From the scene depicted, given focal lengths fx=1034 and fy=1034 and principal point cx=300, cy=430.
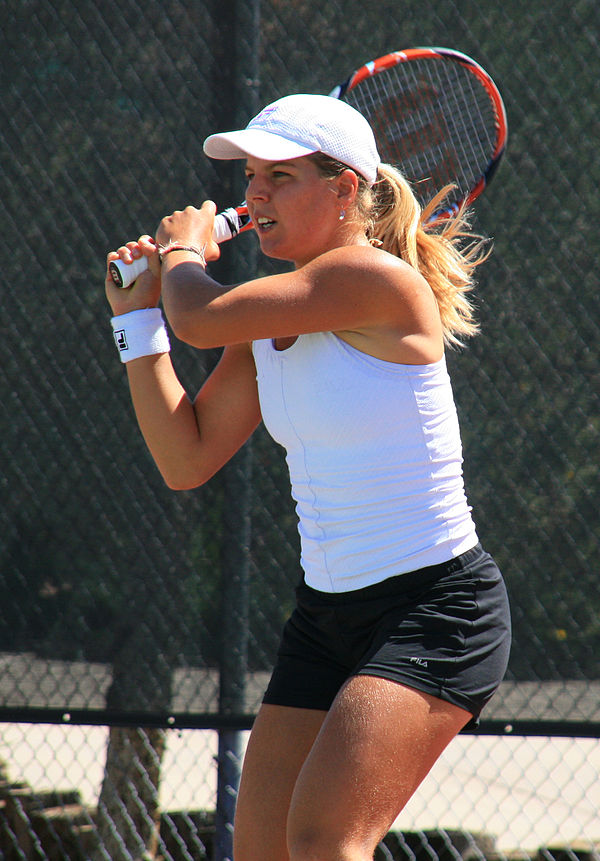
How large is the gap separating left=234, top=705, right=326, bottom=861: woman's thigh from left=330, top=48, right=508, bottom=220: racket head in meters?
1.28

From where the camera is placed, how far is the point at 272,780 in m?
1.77

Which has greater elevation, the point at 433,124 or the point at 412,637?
the point at 433,124

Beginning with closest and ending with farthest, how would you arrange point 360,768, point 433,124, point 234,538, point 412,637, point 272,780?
point 360,768
point 412,637
point 272,780
point 433,124
point 234,538

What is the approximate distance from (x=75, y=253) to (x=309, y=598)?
1.56 metres

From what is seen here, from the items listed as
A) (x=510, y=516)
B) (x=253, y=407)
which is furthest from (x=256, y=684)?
(x=253, y=407)

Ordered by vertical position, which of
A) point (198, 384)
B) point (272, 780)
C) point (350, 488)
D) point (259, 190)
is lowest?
point (272, 780)

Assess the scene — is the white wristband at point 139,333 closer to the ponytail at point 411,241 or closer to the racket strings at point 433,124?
the ponytail at point 411,241

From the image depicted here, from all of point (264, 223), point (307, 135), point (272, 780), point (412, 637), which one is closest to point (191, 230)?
point (264, 223)

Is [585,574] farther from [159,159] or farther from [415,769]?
[159,159]

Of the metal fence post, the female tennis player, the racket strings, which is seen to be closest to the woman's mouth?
the female tennis player

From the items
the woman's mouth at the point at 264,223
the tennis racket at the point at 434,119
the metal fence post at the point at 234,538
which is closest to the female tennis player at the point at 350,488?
the woman's mouth at the point at 264,223

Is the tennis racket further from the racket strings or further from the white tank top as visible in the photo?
the white tank top

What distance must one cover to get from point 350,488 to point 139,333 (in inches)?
21.8

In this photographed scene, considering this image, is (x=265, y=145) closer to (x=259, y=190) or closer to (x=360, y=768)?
(x=259, y=190)
